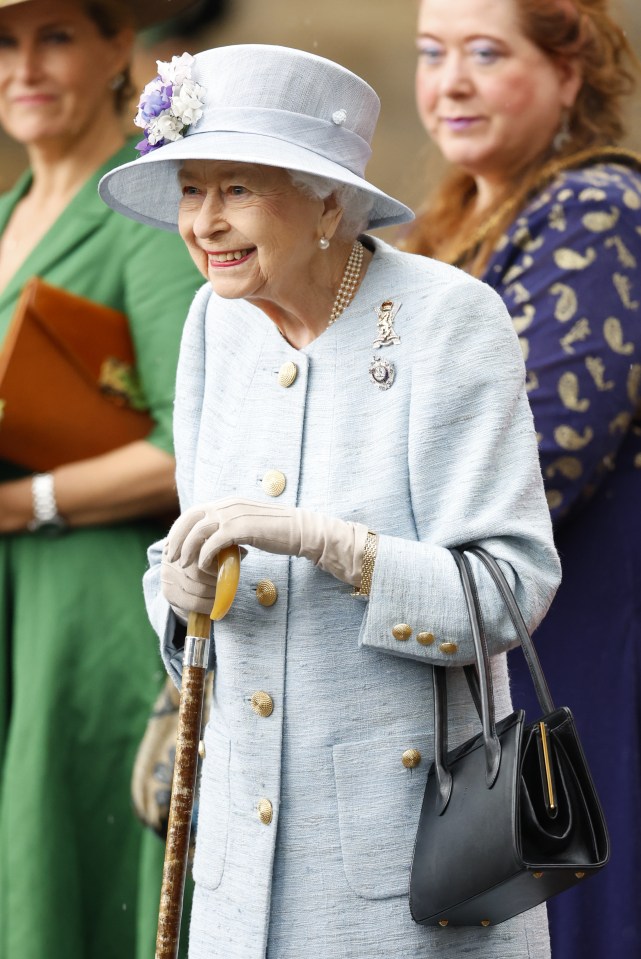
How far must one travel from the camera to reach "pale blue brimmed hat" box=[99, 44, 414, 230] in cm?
205

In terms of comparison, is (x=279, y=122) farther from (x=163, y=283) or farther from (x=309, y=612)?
(x=163, y=283)

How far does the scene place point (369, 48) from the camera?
4199 mm

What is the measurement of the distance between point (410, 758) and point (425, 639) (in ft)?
0.58

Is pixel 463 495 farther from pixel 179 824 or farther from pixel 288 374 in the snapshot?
pixel 179 824

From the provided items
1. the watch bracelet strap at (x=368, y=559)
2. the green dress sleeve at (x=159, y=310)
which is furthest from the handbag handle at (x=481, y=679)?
the green dress sleeve at (x=159, y=310)

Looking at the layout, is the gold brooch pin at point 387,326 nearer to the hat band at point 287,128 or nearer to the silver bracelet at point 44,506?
the hat band at point 287,128

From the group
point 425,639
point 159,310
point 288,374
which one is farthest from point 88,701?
point 425,639

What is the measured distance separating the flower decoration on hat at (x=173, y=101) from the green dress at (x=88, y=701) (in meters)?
1.23

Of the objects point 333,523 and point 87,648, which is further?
point 87,648

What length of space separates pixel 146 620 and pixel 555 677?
0.94 metres

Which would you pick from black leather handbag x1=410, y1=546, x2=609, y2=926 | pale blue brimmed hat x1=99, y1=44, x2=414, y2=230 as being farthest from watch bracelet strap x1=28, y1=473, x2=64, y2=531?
black leather handbag x1=410, y1=546, x2=609, y2=926

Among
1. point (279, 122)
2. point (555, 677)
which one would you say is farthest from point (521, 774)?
point (555, 677)

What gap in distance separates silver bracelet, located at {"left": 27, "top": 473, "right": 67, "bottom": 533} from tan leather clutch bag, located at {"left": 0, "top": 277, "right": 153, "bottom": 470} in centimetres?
5

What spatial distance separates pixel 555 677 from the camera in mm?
Answer: 3146
